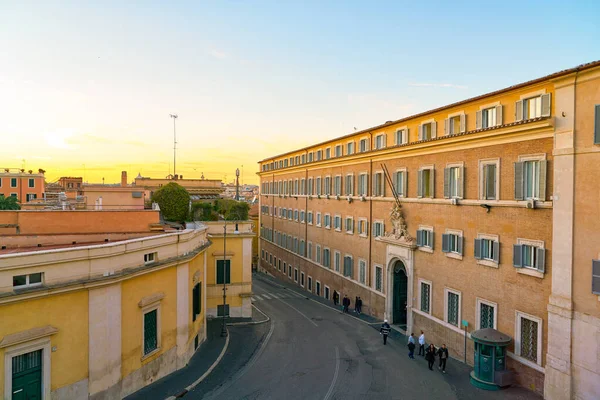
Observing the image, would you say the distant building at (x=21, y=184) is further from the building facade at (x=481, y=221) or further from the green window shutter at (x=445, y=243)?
the green window shutter at (x=445, y=243)

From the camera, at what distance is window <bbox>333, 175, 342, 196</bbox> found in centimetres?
3760

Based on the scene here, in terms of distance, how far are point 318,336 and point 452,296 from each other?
28.9 ft

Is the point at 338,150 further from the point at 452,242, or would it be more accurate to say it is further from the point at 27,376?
the point at 27,376

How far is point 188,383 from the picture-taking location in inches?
748

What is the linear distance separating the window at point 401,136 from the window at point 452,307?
32.3 ft

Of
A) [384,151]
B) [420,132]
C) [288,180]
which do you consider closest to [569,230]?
[420,132]

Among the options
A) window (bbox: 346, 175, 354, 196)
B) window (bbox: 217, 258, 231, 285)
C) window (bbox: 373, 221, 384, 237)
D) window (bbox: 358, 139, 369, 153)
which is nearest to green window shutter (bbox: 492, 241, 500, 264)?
window (bbox: 373, 221, 384, 237)

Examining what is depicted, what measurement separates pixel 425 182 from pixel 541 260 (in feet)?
29.4

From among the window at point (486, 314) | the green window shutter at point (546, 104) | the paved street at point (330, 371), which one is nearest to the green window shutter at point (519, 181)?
the green window shutter at point (546, 104)

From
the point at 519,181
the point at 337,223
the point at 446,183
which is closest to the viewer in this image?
the point at 519,181

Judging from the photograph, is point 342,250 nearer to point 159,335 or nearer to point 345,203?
point 345,203

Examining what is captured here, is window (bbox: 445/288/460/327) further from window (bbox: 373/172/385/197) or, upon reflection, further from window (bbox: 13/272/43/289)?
window (bbox: 13/272/43/289)

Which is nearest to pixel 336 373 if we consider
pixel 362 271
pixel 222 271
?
pixel 222 271

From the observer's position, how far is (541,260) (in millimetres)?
17812
